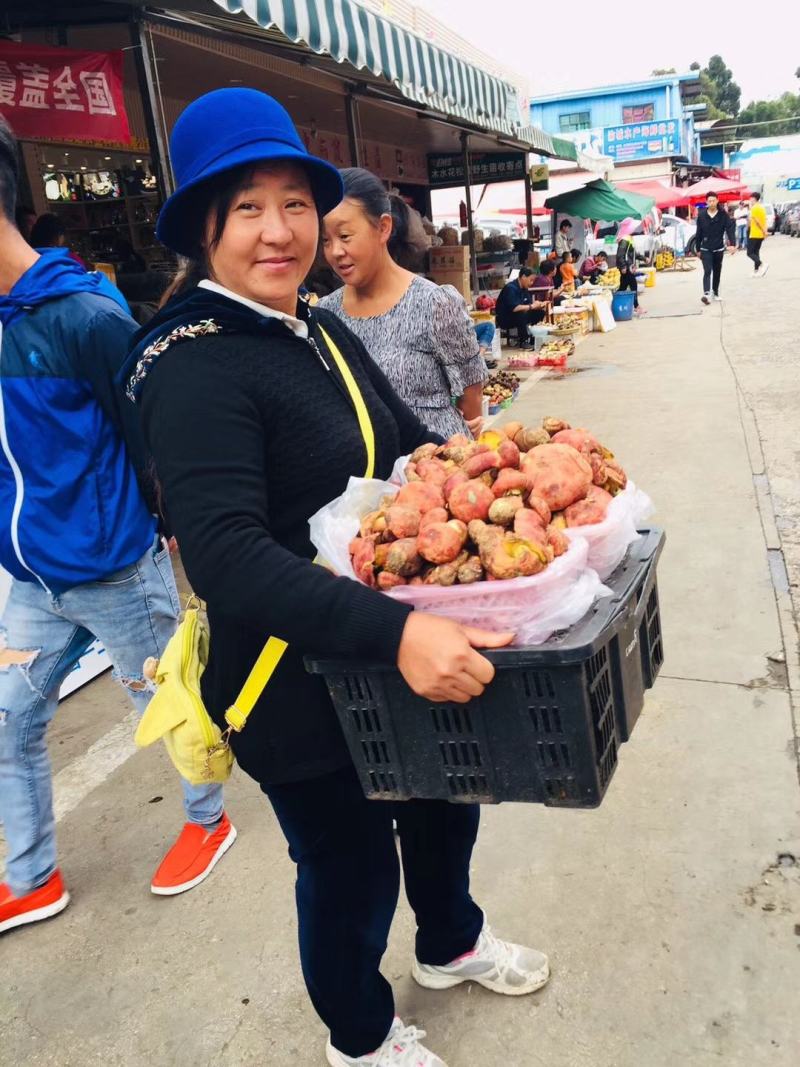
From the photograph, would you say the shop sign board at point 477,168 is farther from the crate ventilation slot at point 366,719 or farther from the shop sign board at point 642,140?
the shop sign board at point 642,140

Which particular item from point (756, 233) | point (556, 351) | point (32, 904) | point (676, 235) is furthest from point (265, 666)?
point (676, 235)

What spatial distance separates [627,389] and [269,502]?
8.32m

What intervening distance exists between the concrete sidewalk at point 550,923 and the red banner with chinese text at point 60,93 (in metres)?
3.32

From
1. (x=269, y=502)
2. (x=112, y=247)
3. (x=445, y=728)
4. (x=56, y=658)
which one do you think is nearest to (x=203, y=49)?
(x=112, y=247)

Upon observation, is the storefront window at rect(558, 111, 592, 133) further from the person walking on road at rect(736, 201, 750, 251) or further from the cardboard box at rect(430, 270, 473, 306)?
the cardboard box at rect(430, 270, 473, 306)

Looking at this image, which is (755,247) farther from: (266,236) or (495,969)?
(266,236)

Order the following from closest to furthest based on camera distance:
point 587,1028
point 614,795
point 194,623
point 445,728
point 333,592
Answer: point 333,592, point 445,728, point 194,623, point 587,1028, point 614,795

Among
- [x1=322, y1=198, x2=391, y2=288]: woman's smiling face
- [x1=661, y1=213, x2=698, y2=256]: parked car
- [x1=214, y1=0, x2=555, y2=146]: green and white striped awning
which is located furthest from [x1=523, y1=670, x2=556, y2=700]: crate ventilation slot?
[x1=661, y1=213, x2=698, y2=256]: parked car

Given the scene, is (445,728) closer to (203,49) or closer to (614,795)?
(614,795)

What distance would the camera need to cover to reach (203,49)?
5.98 metres

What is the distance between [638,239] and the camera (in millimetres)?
27484

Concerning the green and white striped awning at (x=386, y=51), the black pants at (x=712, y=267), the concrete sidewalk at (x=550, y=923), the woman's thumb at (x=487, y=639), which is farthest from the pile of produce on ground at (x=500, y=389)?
the black pants at (x=712, y=267)

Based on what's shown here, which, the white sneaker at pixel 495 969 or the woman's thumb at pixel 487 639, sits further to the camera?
the white sneaker at pixel 495 969

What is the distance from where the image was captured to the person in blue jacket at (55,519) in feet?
6.68
